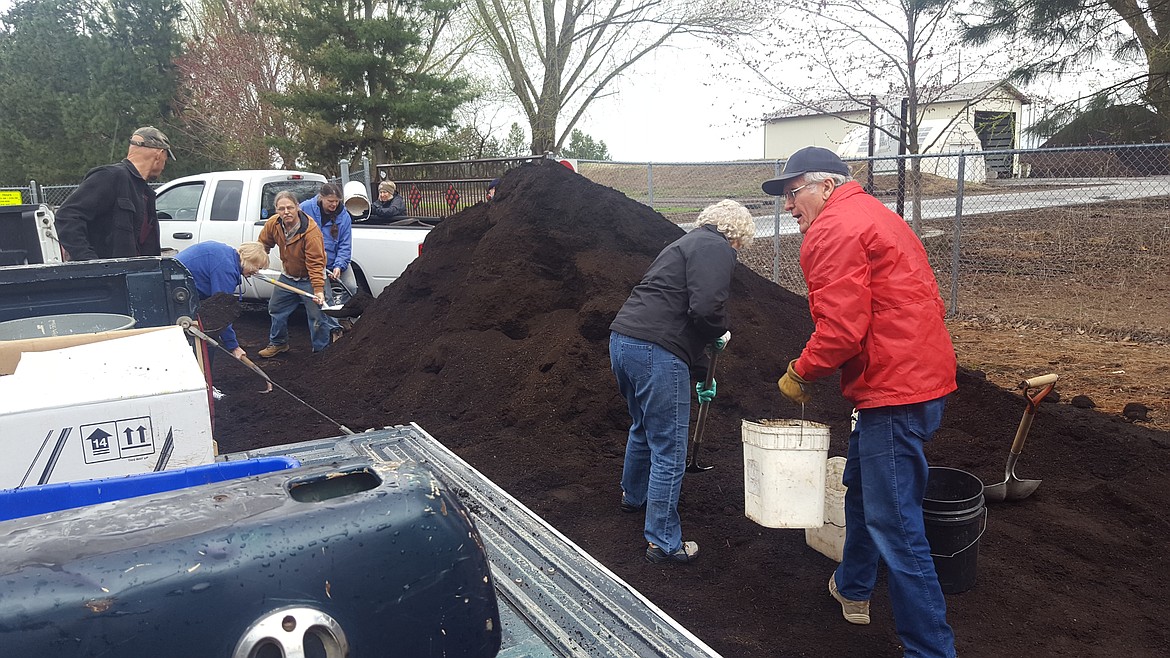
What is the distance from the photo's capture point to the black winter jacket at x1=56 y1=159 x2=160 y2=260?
16.2ft

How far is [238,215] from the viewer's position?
10.1 m

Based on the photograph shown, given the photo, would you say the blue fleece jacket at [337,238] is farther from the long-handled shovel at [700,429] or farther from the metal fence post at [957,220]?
the metal fence post at [957,220]

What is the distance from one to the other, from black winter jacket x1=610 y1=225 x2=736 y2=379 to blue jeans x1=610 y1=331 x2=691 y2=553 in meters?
0.07

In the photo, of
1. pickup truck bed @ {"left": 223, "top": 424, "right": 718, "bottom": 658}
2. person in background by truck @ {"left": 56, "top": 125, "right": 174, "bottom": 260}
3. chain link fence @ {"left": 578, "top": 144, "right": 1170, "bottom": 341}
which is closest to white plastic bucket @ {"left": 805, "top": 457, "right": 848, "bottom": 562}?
pickup truck bed @ {"left": 223, "top": 424, "right": 718, "bottom": 658}

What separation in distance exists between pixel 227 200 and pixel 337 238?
254 centimetres

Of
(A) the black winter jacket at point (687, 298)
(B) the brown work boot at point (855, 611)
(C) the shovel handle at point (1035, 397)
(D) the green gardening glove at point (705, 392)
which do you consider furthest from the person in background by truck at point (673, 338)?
(C) the shovel handle at point (1035, 397)

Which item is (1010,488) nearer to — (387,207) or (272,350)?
(272,350)

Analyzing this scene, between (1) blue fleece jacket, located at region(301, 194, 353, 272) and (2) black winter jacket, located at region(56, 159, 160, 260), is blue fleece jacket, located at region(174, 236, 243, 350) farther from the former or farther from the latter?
(1) blue fleece jacket, located at region(301, 194, 353, 272)

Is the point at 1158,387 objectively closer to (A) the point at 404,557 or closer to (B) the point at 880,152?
(A) the point at 404,557

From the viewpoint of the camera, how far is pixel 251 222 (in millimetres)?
10047

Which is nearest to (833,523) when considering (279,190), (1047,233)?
(1047,233)

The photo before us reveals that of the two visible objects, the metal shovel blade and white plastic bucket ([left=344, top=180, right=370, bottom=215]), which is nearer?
the metal shovel blade

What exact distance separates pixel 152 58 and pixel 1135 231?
89.8 ft

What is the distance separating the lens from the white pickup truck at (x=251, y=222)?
9.47m
